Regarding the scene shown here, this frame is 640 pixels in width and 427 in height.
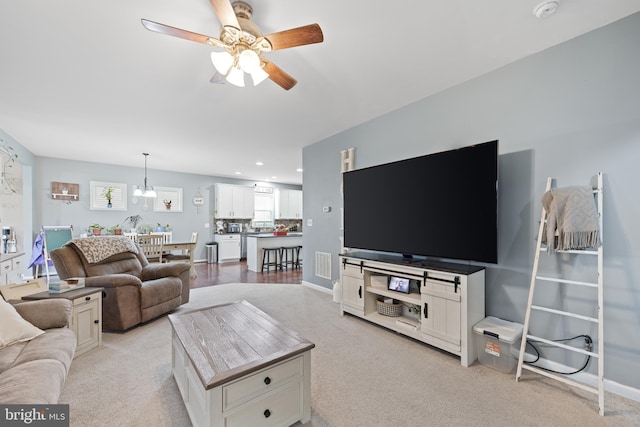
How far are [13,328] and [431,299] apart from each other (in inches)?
121

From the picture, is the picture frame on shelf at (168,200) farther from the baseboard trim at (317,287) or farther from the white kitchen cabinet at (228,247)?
the baseboard trim at (317,287)

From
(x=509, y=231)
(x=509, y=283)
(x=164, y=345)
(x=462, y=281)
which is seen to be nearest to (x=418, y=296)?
(x=462, y=281)

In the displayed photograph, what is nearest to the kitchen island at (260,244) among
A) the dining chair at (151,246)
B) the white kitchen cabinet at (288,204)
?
the dining chair at (151,246)

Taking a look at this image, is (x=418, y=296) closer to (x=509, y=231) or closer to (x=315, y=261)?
(x=509, y=231)

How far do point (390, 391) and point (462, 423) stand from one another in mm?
465

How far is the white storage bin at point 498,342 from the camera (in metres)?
2.11

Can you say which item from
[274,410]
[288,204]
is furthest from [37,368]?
[288,204]

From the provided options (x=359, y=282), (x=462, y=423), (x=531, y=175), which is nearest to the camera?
(x=462, y=423)

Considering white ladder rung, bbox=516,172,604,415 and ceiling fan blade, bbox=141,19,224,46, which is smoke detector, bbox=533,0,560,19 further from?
ceiling fan blade, bbox=141,19,224,46

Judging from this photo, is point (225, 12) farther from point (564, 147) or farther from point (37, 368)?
point (564, 147)

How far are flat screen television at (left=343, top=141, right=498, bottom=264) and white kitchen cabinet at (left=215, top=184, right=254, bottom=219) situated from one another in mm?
5717

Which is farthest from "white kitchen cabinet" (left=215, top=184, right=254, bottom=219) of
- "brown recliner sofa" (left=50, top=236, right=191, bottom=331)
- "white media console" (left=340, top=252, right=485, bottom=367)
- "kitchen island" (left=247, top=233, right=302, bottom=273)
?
"white media console" (left=340, top=252, right=485, bottom=367)

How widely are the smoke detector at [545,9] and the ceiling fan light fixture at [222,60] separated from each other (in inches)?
80.9

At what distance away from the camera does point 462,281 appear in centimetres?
225
